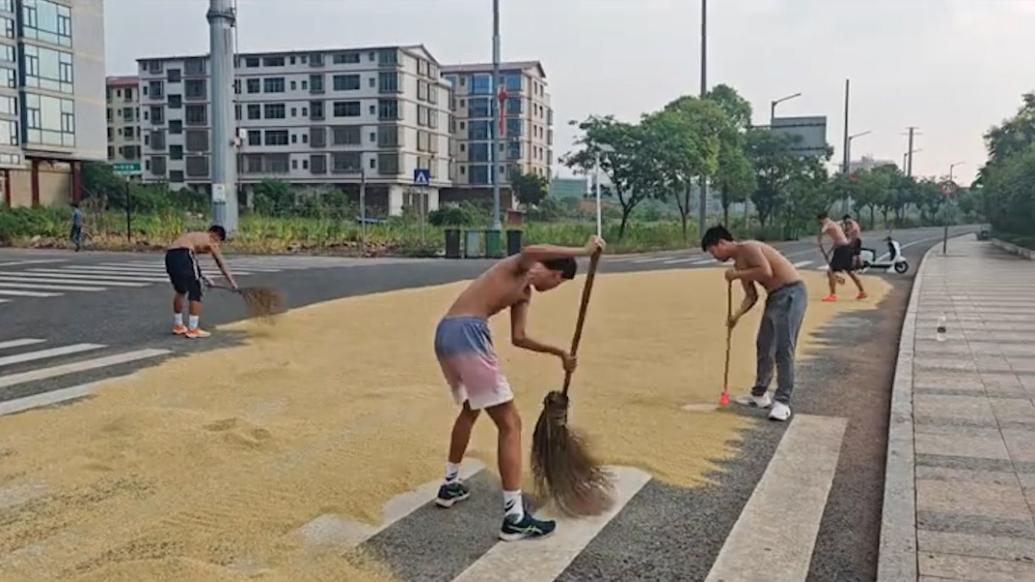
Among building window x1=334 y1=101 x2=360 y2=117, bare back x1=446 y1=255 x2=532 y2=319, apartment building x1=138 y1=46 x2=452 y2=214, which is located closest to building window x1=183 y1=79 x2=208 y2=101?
apartment building x1=138 y1=46 x2=452 y2=214

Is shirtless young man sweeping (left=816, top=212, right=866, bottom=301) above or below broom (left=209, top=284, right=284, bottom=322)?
above

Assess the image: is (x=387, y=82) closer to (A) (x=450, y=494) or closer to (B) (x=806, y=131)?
(B) (x=806, y=131)

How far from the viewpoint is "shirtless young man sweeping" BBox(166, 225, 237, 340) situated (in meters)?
10.6

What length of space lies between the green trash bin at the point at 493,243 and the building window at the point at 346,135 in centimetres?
4754

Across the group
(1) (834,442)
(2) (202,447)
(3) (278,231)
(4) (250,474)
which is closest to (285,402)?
(2) (202,447)

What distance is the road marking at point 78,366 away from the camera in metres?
7.98

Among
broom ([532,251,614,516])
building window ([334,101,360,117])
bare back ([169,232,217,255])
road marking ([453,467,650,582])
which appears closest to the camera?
road marking ([453,467,650,582])

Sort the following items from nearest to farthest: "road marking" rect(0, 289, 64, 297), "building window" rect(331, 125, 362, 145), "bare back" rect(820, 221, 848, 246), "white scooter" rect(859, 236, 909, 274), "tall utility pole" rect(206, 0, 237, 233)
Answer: "road marking" rect(0, 289, 64, 297) < "bare back" rect(820, 221, 848, 246) < "white scooter" rect(859, 236, 909, 274) < "tall utility pole" rect(206, 0, 237, 233) < "building window" rect(331, 125, 362, 145)

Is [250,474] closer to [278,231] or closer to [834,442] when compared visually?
[834,442]

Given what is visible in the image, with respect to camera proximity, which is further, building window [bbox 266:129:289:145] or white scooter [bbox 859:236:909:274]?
building window [bbox 266:129:289:145]

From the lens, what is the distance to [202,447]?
18.9 feet

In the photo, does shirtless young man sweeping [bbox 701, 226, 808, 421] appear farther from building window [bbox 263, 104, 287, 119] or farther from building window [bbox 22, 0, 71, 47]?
building window [bbox 263, 104, 287, 119]

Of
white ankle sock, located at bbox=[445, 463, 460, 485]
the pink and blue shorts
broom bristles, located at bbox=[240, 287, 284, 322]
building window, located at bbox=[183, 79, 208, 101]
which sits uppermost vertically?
building window, located at bbox=[183, 79, 208, 101]

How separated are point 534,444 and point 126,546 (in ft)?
6.55
